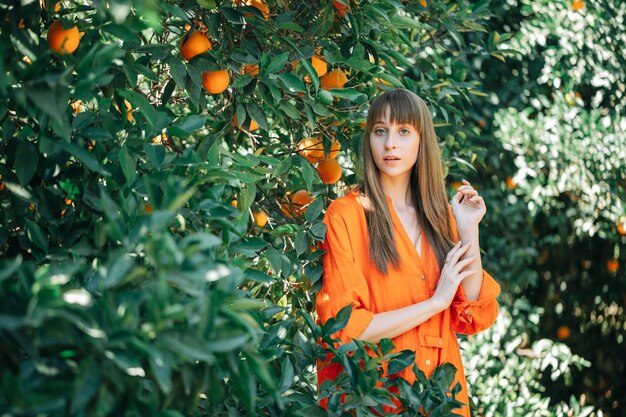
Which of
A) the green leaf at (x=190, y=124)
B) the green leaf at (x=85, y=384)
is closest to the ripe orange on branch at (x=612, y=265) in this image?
the green leaf at (x=190, y=124)

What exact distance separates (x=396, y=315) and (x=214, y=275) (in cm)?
82

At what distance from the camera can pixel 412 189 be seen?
1.95 meters

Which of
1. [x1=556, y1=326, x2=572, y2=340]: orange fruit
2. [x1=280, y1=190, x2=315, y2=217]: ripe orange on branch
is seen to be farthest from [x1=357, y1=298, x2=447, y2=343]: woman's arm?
[x1=556, y1=326, x2=572, y2=340]: orange fruit

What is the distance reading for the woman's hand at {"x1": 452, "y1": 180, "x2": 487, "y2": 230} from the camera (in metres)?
1.86

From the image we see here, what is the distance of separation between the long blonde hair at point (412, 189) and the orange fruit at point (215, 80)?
38 cm

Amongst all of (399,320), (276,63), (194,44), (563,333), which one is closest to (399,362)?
(399,320)

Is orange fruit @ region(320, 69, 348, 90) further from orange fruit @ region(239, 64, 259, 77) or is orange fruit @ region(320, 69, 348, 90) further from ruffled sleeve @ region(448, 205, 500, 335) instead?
ruffled sleeve @ region(448, 205, 500, 335)

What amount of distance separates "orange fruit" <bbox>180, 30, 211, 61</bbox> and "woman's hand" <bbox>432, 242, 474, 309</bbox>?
0.71 m

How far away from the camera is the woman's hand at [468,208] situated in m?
1.86

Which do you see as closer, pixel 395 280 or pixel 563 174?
pixel 395 280

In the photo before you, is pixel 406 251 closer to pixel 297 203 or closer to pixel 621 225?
pixel 297 203

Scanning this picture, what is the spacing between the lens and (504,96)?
343 cm

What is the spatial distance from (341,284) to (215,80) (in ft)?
1.65

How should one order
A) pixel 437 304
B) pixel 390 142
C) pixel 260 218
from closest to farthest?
pixel 437 304, pixel 390 142, pixel 260 218
